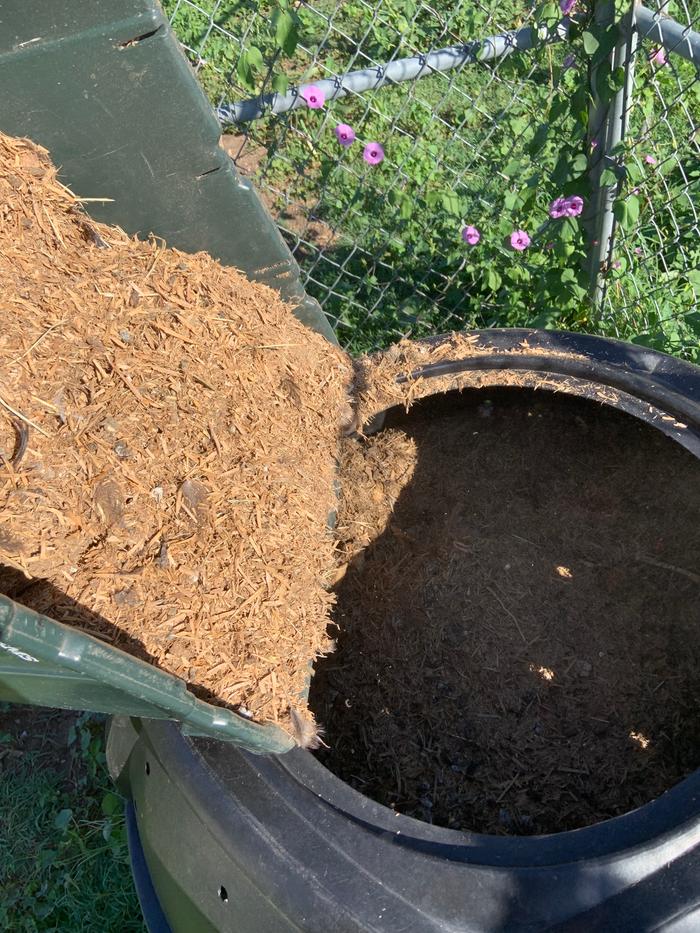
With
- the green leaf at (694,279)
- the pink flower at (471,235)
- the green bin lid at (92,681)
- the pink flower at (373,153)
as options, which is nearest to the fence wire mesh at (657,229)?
the green leaf at (694,279)

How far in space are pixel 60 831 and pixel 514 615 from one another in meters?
1.38

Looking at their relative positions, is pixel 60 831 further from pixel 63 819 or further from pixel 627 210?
pixel 627 210

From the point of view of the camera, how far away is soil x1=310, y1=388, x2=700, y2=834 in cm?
188

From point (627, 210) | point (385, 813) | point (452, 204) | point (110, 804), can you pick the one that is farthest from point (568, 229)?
point (110, 804)

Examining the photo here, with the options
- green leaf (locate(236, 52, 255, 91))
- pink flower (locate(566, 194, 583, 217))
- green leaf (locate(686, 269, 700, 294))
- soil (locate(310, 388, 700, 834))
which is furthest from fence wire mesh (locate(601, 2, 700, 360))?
green leaf (locate(236, 52, 255, 91))

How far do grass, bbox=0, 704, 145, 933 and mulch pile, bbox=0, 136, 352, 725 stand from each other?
3.35 feet

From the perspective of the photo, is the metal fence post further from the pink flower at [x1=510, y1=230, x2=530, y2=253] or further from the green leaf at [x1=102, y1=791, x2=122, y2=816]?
the green leaf at [x1=102, y1=791, x2=122, y2=816]

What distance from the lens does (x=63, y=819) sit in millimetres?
2229

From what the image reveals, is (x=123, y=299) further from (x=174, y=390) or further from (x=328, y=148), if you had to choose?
(x=328, y=148)

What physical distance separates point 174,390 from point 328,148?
92.7 inches

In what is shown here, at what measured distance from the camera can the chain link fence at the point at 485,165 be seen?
222cm

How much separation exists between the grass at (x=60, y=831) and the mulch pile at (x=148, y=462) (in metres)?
1.02

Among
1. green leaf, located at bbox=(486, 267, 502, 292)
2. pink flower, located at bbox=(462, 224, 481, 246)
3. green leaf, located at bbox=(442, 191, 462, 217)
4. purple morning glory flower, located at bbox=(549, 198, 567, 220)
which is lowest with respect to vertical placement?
green leaf, located at bbox=(486, 267, 502, 292)

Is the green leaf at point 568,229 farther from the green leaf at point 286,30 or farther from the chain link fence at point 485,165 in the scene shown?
the green leaf at point 286,30
